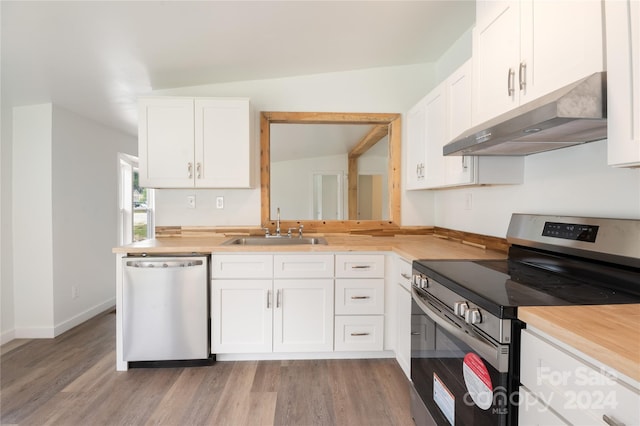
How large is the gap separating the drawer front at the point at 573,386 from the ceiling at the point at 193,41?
1982 millimetres

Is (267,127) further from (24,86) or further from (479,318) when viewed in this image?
(479,318)

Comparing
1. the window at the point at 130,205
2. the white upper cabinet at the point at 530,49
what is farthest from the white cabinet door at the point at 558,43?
the window at the point at 130,205

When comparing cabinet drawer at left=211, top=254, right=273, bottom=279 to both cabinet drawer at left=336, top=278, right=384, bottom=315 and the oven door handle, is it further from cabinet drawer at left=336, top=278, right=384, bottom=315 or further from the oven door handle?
the oven door handle

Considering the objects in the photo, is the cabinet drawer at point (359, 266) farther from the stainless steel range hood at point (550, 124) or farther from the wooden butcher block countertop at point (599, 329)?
the wooden butcher block countertop at point (599, 329)

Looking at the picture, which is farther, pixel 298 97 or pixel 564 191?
pixel 298 97

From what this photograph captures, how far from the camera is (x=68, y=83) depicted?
8.25 feet

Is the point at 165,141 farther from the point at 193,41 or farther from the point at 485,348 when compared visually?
the point at 485,348

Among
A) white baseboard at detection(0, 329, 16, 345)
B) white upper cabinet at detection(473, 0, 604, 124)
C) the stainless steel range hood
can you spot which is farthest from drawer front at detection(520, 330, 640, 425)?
white baseboard at detection(0, 329, 16, 345)

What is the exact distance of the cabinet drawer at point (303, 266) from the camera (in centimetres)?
237

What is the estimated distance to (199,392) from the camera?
80.7 inches

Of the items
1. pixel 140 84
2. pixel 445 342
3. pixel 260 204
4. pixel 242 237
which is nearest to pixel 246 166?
pixel 260 204

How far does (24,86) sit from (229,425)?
287 cm

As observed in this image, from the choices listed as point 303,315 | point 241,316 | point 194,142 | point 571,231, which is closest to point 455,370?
point 571,231

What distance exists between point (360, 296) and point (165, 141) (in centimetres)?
199
